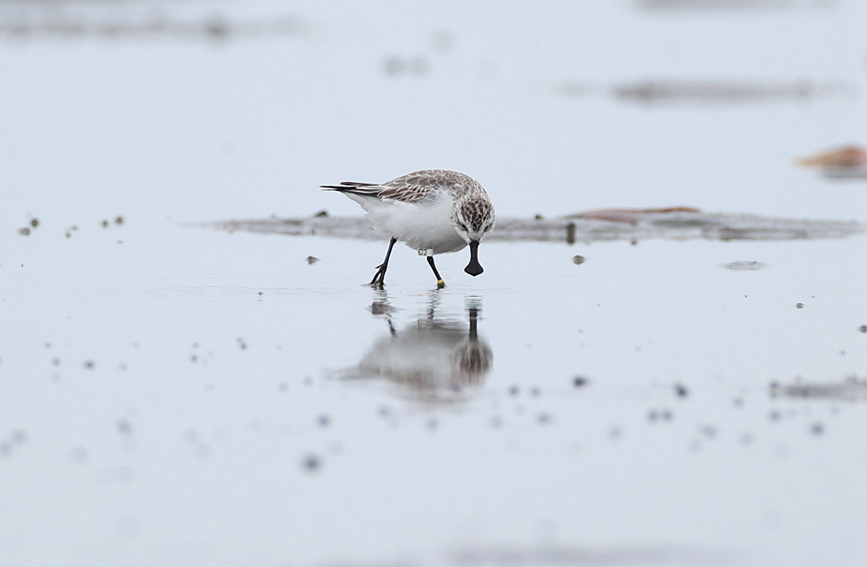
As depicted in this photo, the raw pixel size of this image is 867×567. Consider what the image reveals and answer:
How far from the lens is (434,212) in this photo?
543 inches

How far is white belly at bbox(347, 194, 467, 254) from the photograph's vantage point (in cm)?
1379

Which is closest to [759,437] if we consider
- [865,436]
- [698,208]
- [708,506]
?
[865,436]

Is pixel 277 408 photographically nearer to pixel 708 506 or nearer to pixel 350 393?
pixel 350 393

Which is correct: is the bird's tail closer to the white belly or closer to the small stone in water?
the white belly

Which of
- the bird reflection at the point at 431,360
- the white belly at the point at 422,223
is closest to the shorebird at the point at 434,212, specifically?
the white belly at the point at 422,223

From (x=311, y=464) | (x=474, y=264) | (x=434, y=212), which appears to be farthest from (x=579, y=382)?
(x=434, y=212)

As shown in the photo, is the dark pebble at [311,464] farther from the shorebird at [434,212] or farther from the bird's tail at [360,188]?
the bird's tail at [360,188]

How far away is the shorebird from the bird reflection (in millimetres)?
1199

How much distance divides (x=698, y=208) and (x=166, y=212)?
940 centimetres

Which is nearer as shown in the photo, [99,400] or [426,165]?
[99,400]

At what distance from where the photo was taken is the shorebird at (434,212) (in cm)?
1351

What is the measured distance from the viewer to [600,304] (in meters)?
13.6

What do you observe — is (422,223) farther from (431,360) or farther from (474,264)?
(431,360)

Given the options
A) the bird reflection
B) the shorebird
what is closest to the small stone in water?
the bird reflection
